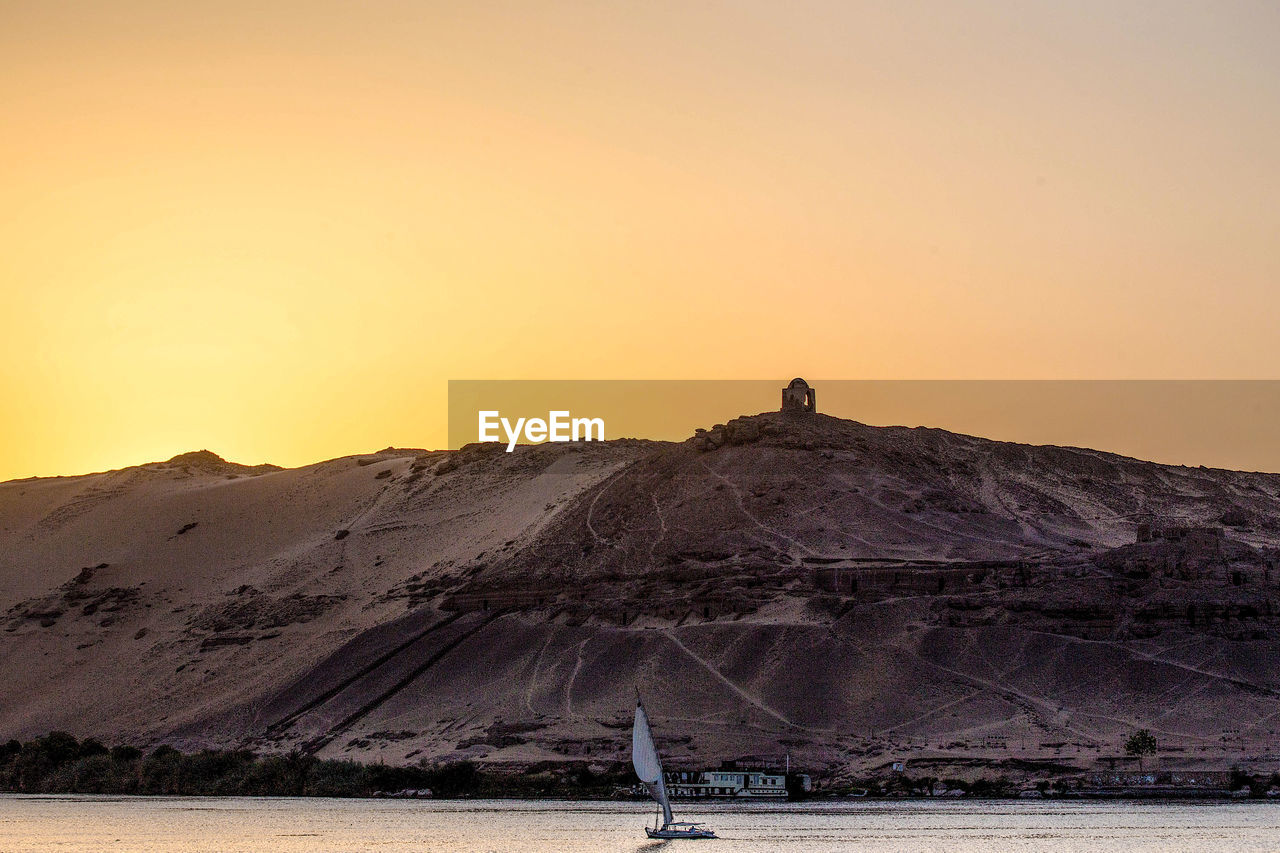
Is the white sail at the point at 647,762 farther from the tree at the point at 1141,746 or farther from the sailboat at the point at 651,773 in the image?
the tree at the point at 1141,746

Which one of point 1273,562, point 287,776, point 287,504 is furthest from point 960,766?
point 287,504

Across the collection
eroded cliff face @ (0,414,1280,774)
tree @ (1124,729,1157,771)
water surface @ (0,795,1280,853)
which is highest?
eroded cliff face @ (0,414,1280,774)

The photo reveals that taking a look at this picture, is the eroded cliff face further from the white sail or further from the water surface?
the white sail

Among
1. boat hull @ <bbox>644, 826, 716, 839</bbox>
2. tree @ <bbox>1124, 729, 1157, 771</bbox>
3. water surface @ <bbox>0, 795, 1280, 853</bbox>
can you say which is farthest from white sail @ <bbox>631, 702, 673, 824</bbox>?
tree @ <bbox>1124, 729, 1157, 771</bbox>

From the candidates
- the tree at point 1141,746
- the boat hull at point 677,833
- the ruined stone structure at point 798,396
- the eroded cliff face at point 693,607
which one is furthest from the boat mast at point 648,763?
the ruined stone structure at point 798,396

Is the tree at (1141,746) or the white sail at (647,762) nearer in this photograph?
the white sail at (647,762)

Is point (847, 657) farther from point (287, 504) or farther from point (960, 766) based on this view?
point (287, 504)
